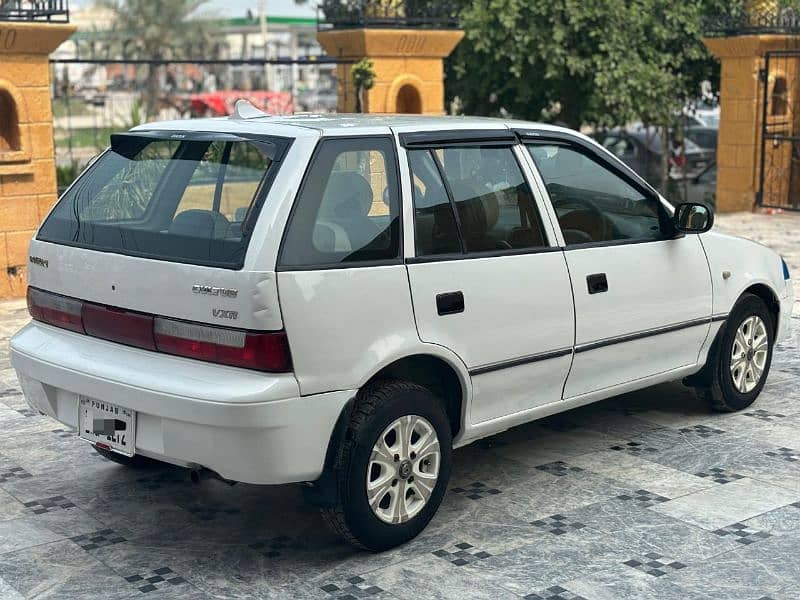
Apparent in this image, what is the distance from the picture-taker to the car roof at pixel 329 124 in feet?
15.6

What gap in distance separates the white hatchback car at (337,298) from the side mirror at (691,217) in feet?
0.80

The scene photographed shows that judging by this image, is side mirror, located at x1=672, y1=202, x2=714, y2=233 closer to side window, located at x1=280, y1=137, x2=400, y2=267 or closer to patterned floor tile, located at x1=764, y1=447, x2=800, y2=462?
patterned floor tile, located at x1=764, y1=447, x2=800, y2=462

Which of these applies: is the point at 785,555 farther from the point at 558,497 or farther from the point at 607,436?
the point at 607,436

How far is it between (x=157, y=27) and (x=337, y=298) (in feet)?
186

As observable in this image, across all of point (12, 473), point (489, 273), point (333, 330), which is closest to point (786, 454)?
point (489, 273)

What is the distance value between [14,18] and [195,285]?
701 centimetres

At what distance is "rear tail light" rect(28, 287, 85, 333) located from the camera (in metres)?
4.91

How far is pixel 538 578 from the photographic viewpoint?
177 inches

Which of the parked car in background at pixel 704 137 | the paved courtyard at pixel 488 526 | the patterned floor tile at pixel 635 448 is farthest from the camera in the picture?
the parked car in background at pixel 704 137

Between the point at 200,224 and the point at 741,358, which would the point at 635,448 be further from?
the point at 200,224

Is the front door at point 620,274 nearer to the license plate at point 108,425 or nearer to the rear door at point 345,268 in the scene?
the rear door at point 345,268

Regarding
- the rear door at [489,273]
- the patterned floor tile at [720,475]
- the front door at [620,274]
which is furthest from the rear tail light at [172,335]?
the patterned floor tile at [720,475]

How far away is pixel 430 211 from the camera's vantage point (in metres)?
4.92

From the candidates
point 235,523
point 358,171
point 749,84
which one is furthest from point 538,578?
point 749,84
